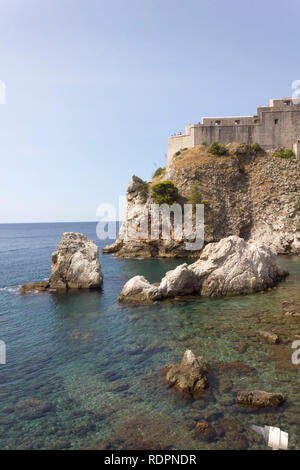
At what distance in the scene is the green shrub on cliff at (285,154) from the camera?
5422 cm

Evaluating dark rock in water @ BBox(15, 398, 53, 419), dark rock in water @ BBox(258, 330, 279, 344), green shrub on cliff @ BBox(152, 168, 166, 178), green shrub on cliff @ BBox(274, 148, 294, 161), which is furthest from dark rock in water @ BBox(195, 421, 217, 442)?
green shrub on cliff @ BBox(152, 168, 166, 178)

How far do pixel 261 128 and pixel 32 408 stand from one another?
5864 cm

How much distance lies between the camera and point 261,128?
5669cm

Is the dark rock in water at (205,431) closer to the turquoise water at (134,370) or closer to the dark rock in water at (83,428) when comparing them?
the turquoise water at (134,370)

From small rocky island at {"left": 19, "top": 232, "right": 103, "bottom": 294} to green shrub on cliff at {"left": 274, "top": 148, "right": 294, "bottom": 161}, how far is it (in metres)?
41.1

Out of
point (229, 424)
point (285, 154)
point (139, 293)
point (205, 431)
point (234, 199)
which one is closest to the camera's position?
A: point (205, 431)

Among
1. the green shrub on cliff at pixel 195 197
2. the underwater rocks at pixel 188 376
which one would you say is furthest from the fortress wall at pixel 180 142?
the underwater rocks at pixel 188 376

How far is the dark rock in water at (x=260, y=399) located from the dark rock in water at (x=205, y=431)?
188 centimetres

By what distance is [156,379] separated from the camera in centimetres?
1270

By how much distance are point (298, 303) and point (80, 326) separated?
15.6 metres

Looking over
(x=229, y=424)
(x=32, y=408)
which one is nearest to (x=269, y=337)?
(x=229, y=424)

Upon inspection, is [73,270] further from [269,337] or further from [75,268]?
[269,337]

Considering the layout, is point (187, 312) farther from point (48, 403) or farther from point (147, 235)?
point (147, 235)

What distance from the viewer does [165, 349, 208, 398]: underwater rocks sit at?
11758 millimetres
